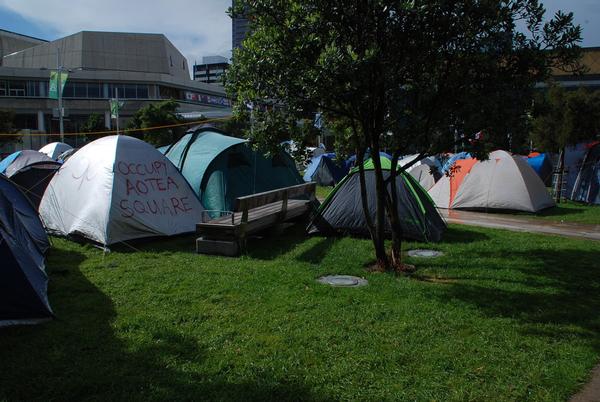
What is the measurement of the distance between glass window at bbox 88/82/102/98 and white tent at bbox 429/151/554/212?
6496 cm

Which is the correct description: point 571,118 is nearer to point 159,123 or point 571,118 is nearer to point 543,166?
point 543,166

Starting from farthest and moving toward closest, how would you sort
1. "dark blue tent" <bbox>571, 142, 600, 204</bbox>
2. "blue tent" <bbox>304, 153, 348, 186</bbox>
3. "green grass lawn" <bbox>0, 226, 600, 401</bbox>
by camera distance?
"blue tent" <bbox>304, 153, 348, 186</bbox>
"dark blue tent" <bbox>571, 142, 600, 204</bbox>
"green grass lawn" <bbox>0, 226, 600, 401</bbox>

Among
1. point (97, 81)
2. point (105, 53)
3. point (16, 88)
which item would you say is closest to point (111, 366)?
point (97, 81)

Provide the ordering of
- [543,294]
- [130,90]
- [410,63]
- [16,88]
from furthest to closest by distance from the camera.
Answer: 1. [130,90]
2. [16,88]
3. [410,63]
4. [543,294]

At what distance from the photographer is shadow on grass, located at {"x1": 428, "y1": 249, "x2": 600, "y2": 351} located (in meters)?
5.01

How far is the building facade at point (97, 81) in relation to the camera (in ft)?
212

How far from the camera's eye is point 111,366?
4.06 m

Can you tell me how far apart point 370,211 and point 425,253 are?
1482mm

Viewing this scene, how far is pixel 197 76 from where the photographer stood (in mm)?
145125

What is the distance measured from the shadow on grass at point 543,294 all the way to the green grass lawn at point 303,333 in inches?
1.0

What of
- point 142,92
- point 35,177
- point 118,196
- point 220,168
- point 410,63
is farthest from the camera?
point 142,92

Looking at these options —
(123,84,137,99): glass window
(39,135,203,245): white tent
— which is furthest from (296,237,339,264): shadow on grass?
(123,84,137,99): glass window

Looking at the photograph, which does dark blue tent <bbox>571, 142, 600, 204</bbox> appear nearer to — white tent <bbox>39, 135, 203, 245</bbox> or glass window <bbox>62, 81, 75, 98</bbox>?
white tent <bbox>39, 135, 203, 245</bbox>

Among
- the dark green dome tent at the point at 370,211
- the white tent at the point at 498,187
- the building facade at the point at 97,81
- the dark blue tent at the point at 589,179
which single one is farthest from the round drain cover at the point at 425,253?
the building facade at the point at 97,81
